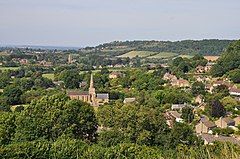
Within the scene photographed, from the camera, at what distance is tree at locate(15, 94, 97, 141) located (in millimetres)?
24719

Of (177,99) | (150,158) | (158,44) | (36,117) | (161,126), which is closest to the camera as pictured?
(150,158)

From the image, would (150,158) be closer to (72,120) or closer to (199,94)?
(72,120)

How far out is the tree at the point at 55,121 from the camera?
24719mm

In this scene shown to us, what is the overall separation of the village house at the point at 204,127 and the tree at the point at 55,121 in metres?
10.7

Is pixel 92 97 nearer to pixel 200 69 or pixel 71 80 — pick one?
pixel 71 80

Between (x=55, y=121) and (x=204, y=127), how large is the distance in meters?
13.8

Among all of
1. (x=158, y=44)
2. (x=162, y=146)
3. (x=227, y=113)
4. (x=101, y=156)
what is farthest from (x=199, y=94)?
(x=158, y=44)

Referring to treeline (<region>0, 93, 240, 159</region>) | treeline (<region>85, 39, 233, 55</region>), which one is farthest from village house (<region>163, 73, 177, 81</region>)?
treeline (<region>85, 39, 233, 55</region>)

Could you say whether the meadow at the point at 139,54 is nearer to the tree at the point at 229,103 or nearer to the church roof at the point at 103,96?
the church roof at the point at 103,96

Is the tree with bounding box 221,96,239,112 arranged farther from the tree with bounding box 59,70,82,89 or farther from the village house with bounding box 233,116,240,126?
the tree with bounding box 59,70,82,89

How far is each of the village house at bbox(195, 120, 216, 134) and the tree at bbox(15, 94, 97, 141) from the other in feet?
35.1

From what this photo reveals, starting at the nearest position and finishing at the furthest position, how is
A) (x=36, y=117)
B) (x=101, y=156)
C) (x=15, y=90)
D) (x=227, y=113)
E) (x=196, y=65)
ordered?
(x=101, y=156) < (x=36, y=117) < (x=227, y=113) < (x=15, y=90) < (x=196, y=65)

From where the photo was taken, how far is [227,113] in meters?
40.9

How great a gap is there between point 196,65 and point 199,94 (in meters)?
21.1
